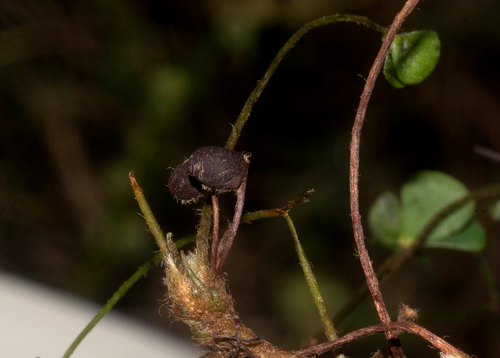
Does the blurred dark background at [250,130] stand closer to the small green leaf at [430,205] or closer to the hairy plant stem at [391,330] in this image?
the small green leaf at [430,205]

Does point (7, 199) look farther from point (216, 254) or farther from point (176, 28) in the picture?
point (216, 254)

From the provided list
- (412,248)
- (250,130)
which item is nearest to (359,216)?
(412,248)

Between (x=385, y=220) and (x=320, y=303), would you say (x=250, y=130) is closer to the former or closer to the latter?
(x=385, y=220)

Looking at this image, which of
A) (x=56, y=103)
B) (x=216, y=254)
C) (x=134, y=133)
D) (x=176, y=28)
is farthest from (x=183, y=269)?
(x=56, y=103)

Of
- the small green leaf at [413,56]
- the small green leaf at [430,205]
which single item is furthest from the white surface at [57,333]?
the small green leaf at [413,56]

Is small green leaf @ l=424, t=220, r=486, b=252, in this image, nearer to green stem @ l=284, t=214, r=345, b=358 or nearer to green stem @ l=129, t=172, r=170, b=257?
green stem @ l=284, t=214, r=345, b=358

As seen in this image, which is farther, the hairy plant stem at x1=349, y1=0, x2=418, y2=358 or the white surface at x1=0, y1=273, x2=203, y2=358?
the white surface at x1=0, y1=273, x2=203, y2=358

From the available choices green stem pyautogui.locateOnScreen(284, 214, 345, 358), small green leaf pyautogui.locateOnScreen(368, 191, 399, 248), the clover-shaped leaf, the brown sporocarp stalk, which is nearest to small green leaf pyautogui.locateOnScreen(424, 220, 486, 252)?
the clover-shaped leaf
